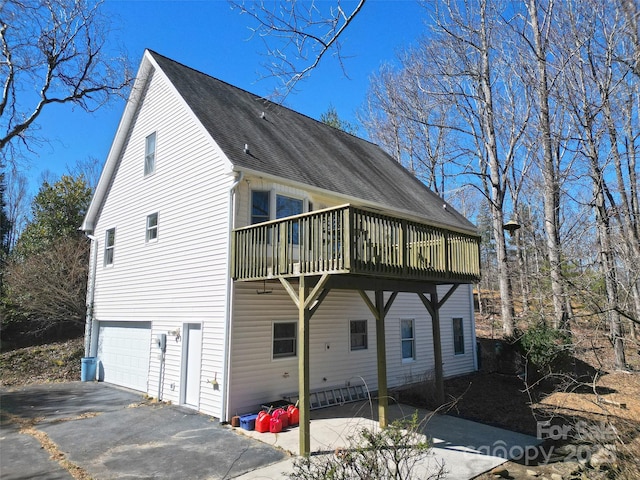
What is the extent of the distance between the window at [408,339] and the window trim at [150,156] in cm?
930

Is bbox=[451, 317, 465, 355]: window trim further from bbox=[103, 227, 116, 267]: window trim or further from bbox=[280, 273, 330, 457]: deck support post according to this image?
bbox=[103, 227, 116, 267]: window trim

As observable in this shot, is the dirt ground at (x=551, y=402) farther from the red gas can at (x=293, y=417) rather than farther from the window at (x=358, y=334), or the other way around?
the red gas can at (x=293, y=417)

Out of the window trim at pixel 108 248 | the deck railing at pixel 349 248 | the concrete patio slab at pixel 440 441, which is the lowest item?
the concrete patio slab at pixel 440 441

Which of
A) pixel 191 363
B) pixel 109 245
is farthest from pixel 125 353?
pixel 191 363

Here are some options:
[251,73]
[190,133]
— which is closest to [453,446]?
[251,73]

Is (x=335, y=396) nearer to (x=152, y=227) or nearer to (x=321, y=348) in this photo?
(x=321, y=348)

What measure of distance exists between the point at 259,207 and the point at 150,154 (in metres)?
5.05

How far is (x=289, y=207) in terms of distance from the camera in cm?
1065

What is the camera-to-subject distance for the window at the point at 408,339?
13.4 m

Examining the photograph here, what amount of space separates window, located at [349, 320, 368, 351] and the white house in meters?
0.04

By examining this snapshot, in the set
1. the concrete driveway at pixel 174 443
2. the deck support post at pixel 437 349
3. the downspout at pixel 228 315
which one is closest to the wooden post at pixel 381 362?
the concrete driveway at pixel 174 443

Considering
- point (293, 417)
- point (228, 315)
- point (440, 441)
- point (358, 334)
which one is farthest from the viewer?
point (358, 334)

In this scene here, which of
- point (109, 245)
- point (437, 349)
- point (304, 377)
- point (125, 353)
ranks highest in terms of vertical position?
point (109, 245)

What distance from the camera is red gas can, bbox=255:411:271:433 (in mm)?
8242
